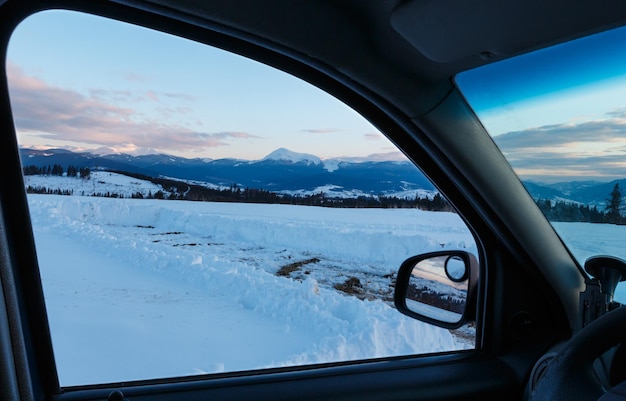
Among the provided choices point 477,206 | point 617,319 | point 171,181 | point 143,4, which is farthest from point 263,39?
point 617,319

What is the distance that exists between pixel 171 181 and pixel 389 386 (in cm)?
150

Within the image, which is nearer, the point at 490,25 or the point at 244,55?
the point at 490,25

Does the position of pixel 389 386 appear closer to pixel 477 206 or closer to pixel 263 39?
pixel 477 206

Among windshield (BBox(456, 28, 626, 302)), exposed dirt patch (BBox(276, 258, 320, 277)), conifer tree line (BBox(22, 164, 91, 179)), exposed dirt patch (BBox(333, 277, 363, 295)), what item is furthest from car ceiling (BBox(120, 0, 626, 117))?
exposed dirt patch (BBox(276, 258, 320, 277))

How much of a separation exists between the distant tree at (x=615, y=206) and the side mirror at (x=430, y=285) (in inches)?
25.1

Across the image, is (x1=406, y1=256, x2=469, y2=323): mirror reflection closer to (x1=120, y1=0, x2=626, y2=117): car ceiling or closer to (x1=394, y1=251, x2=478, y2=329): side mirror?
(x1=394, y1=251, x2=478, y2=329): side mirror

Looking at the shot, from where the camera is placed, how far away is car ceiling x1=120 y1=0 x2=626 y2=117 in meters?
1.49

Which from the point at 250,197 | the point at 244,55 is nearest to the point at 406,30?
the point at 244,55

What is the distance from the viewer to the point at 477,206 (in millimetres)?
2068

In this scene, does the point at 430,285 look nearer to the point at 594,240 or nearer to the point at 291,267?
the point at 594,240

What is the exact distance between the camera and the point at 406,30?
1715mm

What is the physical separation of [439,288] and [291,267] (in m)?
1.64

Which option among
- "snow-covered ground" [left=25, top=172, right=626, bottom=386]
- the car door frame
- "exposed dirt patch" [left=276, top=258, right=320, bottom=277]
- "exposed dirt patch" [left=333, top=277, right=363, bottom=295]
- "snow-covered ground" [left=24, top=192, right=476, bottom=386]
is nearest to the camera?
the car door frame

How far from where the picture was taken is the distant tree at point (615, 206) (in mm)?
1838
